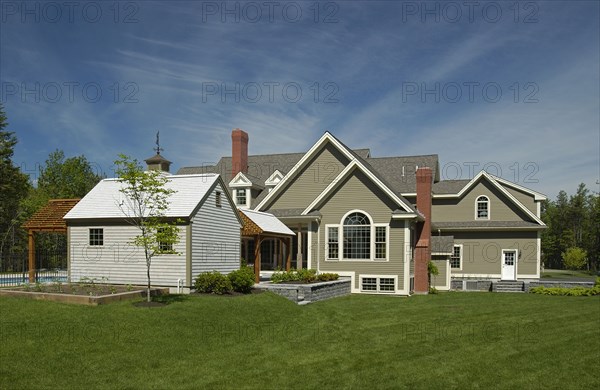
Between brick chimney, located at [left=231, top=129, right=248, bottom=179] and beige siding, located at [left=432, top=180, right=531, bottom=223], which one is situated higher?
brick chimney, located at [left=231, top=129, right=248, bottom=179]

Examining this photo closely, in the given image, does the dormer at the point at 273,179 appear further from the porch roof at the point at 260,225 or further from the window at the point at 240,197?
the porch roof at the point at 260,225

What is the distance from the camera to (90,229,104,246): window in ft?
74.8

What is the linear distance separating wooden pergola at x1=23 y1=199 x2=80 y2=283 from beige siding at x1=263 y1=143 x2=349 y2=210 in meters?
12.5

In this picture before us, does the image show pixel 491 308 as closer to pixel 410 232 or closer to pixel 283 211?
pixel 410 232

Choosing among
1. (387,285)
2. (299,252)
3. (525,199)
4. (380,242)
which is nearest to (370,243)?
(380,242)

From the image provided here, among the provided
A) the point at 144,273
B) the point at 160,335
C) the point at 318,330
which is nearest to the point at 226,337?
the point at 160,335

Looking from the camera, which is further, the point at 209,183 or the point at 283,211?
the point at 283,211

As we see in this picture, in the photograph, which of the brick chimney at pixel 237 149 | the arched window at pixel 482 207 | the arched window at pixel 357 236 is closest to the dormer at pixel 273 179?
the brick chimney at pixel 237 149

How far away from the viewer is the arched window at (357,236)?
28984 mm

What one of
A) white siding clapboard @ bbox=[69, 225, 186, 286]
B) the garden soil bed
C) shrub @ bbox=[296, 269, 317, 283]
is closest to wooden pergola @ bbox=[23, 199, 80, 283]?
white siding clapboard @ bbox=[69, 225, 186, 286]

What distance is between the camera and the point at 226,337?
48.0 ft

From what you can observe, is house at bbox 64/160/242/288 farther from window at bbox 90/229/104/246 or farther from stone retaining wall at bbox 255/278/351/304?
stone retaining wall at bbox 255/278/351/304

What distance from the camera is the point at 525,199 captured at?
126 ft

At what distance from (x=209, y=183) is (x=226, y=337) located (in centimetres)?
1001
